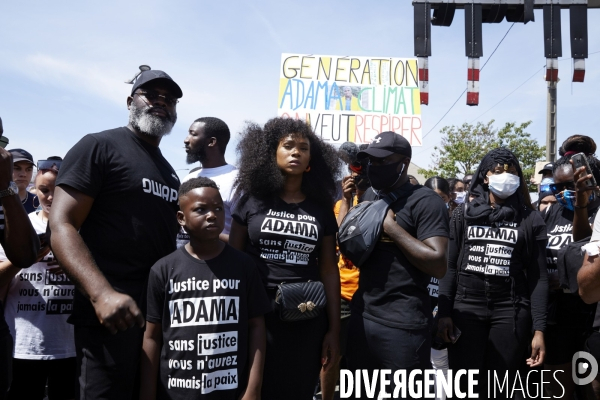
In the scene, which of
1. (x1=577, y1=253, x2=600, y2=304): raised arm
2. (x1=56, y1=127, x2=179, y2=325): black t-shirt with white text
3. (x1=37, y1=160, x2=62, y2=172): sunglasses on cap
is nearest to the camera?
(x1=577, y1=253, x2=600, y2=304): raised arm

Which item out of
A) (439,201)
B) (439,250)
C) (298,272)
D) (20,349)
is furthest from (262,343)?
(20,349)

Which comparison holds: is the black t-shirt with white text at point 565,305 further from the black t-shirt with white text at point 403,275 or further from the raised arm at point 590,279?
the raised arm at point 590,279

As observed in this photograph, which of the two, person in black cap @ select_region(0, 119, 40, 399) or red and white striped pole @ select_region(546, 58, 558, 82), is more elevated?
red and white striped pole @ select_region(546, 58, 558, 82)

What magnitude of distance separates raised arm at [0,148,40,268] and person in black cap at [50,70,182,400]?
236mm

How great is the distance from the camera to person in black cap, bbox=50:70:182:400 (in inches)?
91.4

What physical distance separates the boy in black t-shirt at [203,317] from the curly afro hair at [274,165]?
505 millimetres

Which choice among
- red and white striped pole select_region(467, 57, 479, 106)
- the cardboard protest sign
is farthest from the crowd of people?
red and white striped pole select_region(467, 57, 479, 106)

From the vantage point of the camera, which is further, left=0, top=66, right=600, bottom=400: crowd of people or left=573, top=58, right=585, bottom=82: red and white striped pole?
left=573, top=58, right=585, bottom=82: red and white striped pole

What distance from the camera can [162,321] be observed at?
2.60 metres

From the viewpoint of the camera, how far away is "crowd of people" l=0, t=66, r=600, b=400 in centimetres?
244

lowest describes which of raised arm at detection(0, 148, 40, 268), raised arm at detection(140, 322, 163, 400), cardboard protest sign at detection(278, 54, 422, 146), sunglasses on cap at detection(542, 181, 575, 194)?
raised arm at detection(140, 322, 163, 400)

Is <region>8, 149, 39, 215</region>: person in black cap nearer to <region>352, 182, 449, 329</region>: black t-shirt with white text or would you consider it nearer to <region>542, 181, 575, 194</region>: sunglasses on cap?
<region>352, 182, 449, 329</region>: black t-shirt with white text

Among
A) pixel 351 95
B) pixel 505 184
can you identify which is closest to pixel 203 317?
pixel 505 184

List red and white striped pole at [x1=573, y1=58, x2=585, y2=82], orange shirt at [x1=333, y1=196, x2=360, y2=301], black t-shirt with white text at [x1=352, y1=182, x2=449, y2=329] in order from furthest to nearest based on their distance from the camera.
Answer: red and white striped pole at [x1=573, y1=58, x2=585, y2=82] → orange shirt at [x1=333, y1=196, x2=360, y2=301] → black t-shirt with white text at [x1=352, y1=182, x2=449, y2=329]
